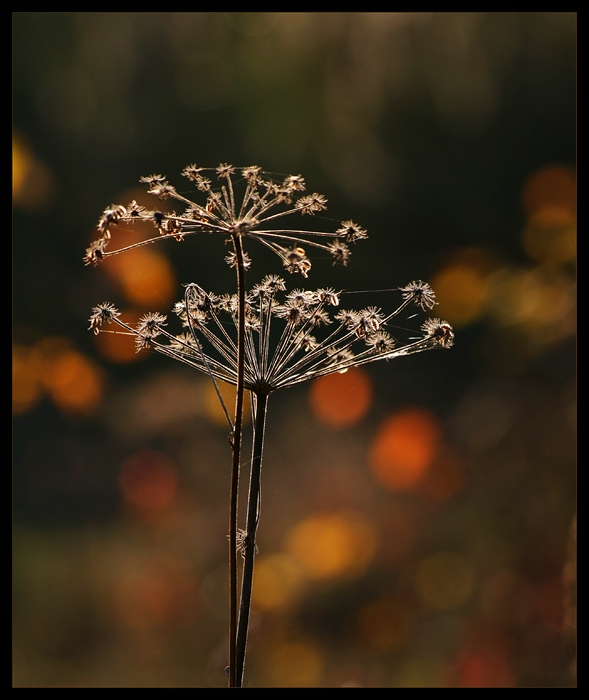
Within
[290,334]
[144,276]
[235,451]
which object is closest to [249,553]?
[235,451]

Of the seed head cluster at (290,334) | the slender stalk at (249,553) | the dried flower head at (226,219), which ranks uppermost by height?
the dried flower head at (226,219)

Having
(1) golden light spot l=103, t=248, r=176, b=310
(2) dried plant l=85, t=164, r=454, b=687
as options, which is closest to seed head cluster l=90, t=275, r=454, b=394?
(2) dried plant l=85, t=164, r=454, b=687

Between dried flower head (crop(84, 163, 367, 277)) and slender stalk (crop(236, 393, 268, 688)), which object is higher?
dried flower head (crop(84, 163, 367, 277))

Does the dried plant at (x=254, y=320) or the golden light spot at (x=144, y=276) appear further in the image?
the golden light spot at (x=144, y=276)

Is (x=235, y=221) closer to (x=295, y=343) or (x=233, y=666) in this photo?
(x=295, y=343)

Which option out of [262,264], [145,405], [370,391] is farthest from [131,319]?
[370,391]

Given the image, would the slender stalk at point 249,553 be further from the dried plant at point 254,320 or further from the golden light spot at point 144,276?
the golden light spot at point 144,276

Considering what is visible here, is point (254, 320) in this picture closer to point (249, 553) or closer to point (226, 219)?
point (226, 219)

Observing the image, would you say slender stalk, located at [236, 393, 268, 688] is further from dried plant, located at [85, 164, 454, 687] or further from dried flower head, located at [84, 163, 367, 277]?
dried flower head, located at [84, 163, 367, 277]

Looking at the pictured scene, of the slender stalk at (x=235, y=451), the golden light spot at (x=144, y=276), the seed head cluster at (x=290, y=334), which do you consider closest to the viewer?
the slender stalk at (x=235, y=451)

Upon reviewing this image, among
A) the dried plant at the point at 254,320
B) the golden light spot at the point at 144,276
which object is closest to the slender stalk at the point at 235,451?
the dried plant at the point at 254,320
